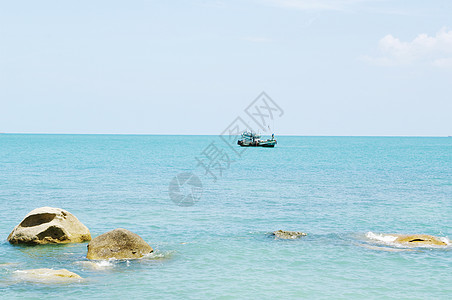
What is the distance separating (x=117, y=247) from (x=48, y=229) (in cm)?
422

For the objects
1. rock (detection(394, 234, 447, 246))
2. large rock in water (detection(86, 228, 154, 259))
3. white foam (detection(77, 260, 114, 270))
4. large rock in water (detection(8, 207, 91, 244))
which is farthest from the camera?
rock (detection(394, 234, 447, 246))

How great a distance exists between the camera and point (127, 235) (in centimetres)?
2033

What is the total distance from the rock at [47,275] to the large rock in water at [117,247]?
2.52m

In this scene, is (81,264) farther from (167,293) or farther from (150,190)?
(150,190)

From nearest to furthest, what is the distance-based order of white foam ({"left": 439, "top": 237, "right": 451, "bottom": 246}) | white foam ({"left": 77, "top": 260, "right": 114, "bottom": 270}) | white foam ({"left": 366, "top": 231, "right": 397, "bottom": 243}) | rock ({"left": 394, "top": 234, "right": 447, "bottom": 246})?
white foam ({"left": 77, "top": 260, "right": 114, "bottom": 270}) < rock ({"left": 394, "top": 234, "right": 447, "bottom": 246}) < white foam ({"left": 439, "top": 237, "right": 451, "bottom": 246}) < white foam ({"left": 366, "top": 231, "right": 397, "bottom": 243})

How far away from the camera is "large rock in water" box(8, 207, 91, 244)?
863 inches

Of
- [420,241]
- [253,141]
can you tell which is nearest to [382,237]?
[420,241]

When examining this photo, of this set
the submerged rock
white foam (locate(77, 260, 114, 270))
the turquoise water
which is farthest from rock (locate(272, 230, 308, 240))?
white foam (locate(77, 260, 114, 270))

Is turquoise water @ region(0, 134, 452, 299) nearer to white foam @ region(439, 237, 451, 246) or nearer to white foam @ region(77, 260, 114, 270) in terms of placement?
white foam @ region(77, 260, 114, 270)

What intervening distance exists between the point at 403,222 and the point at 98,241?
61.2ft

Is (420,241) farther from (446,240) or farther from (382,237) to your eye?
(382,237)

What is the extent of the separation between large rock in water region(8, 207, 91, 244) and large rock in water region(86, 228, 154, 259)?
2739 mm

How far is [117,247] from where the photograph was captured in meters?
20.0

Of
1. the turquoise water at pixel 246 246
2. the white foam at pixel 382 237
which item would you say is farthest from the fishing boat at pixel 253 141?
the white foam at pixel 382 237
